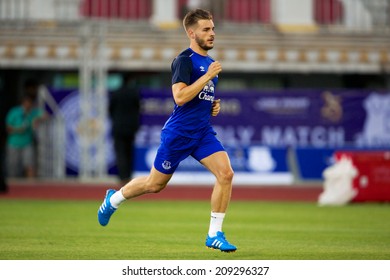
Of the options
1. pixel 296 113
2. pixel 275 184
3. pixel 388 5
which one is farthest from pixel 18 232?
pixel 388 5

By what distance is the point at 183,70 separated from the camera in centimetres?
1049

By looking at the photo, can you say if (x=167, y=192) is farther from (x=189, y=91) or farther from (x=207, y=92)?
(x=189, y=91)

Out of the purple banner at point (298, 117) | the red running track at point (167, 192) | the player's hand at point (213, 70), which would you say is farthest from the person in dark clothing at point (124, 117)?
the player's hand at point (213, 70)

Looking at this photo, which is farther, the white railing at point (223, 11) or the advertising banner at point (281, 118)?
the white railing at point (223, 11)

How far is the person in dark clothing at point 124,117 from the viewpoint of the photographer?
22.1 metres

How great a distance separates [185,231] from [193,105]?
3.05 metres

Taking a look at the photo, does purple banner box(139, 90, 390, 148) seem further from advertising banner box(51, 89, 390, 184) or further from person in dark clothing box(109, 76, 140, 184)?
person in dark clothing box(109, 76, 140, 184)

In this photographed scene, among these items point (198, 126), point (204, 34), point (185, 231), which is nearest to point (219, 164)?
point (198, 126)

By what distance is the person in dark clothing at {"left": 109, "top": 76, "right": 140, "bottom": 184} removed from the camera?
72.6 feet

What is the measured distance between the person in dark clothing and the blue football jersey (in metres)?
11.4

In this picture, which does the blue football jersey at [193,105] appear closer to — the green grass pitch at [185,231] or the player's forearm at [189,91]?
the player's forearm at [189,91]

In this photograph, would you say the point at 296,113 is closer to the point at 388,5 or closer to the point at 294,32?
the point at 294,32

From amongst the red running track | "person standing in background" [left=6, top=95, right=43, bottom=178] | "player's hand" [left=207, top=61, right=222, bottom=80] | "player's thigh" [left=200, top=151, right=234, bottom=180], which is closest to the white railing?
"person standing in background" [left=6, top=95, right=43, bottom=178]

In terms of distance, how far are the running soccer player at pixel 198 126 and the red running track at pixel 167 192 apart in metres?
9.85
